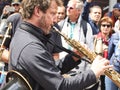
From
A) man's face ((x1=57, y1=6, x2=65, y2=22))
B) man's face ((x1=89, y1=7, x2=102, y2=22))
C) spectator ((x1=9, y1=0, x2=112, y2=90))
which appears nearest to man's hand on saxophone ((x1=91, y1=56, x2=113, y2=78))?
spectator ((x1=9, y1=0, x2=112, y2=90))

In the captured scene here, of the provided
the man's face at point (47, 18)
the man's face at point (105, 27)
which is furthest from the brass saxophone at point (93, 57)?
the man's face at point (105, 27)

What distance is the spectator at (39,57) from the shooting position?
267 centimetres

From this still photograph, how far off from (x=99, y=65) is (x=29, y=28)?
0.61 metres

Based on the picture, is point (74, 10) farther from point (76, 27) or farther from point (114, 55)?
point (114, 55)

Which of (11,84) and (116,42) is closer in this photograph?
(11,84)

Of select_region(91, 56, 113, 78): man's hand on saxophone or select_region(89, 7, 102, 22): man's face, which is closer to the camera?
select_region(91, 56, 113, 78): man's hand on saxophone

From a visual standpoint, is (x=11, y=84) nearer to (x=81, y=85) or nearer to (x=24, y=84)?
(x=24, y=84)

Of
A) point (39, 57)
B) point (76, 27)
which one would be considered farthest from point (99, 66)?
point (76, 27)

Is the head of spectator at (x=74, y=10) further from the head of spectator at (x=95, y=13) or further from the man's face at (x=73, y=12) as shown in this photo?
the head of spectator at (x=95, y=13)

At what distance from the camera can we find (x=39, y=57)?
267 centimetres

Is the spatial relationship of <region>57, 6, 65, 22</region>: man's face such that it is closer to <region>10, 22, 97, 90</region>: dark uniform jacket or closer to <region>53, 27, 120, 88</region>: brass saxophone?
<region>53, 27, 120, 88</region>: brass saxophone

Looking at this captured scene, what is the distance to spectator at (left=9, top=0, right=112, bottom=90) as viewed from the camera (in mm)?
2668

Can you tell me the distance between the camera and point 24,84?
2.68 meters

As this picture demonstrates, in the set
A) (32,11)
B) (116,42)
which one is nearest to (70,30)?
(116,42)
